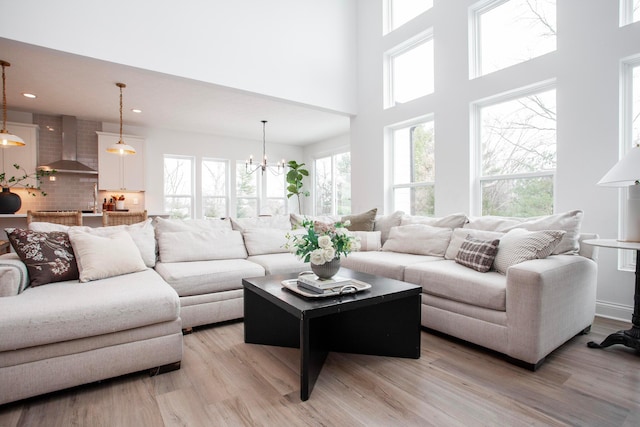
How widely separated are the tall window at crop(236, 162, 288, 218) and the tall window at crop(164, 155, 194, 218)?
1.11m

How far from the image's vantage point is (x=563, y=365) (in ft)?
6.67

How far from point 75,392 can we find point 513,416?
223 centimetres

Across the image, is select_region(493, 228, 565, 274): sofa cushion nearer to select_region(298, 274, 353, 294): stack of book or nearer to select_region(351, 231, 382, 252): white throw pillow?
select_region(298, 274, 353, 294): stack of book

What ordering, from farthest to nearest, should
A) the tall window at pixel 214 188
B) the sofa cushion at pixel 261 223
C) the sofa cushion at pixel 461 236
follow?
the tall window at pixel 214 188, the sofa cushion at pixel 261 223, the sofa cushion at pixel 461 236

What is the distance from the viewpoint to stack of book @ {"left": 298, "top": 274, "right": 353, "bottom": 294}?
1982 millimetres

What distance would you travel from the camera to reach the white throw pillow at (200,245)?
3.11 m

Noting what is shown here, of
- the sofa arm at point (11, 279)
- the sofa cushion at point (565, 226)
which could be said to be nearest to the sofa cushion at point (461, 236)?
the sofa cushion at point (565, 226)

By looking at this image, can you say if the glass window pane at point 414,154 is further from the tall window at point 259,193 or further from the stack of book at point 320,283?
the tall window at point 259,193

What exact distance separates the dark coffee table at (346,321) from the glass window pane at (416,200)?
2.49 meters

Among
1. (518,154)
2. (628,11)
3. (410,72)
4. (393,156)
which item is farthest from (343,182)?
(628,11)

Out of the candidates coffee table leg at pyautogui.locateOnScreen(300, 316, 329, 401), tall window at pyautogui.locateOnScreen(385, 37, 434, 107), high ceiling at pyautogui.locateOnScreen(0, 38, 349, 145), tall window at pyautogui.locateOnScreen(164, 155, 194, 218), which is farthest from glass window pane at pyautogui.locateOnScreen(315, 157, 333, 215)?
coffee table leg at pyautogui.locateOnScreen(300, 316, 329, 401)

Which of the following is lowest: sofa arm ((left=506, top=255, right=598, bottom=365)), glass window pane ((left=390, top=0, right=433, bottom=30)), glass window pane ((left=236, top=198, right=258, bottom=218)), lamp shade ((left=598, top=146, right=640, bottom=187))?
sofa arm ((left=506, top=255, right=598, bottom=365))

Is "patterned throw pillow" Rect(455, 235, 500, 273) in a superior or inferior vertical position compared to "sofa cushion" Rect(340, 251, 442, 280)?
superior

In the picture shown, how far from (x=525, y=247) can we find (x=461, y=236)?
0.68 metres
